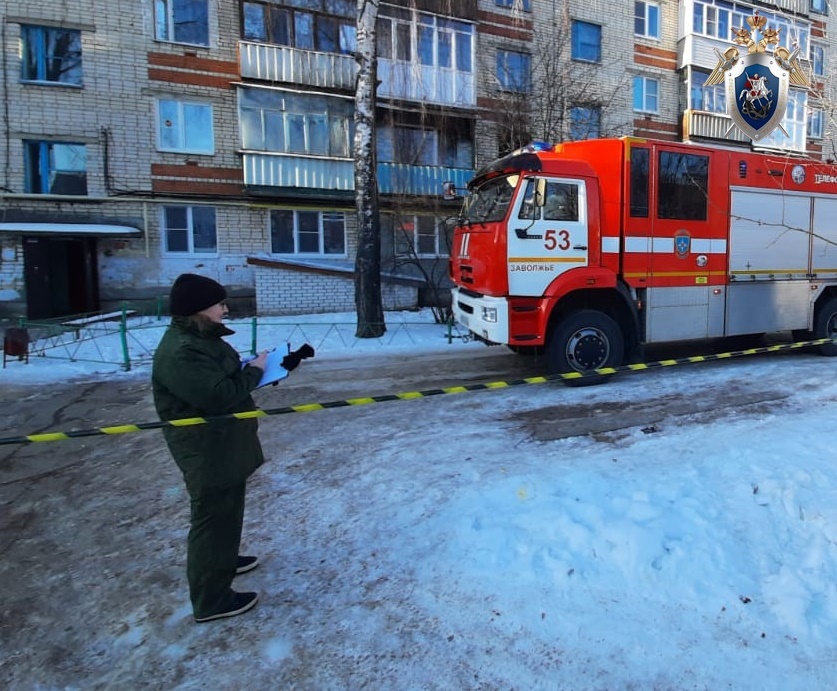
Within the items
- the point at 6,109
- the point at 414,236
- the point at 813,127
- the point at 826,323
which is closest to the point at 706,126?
the point at 813,127

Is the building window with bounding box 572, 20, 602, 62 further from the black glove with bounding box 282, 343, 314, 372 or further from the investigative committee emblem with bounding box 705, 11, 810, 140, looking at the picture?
the black glove with bounding box 282, 343, 314, 372

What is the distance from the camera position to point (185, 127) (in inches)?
645

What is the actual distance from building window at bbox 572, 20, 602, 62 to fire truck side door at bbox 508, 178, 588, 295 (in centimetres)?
1683

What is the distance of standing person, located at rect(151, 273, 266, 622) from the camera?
2.49 m

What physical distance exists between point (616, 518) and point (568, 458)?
1.07 m

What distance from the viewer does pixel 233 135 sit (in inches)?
659

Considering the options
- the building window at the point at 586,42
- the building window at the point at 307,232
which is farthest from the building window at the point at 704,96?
the building window at the point at 307,232

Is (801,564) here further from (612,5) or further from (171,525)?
(612,5)

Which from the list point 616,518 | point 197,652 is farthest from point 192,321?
point 616,518

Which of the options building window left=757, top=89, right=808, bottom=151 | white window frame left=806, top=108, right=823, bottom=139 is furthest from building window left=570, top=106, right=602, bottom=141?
white window frame left=806, top=108, right=823, bottom=139

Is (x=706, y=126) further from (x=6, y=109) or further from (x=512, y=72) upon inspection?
(x=6, y=109)

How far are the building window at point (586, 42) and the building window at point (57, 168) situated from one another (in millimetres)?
16456

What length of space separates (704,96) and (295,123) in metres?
16.5

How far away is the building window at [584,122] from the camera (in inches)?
648
